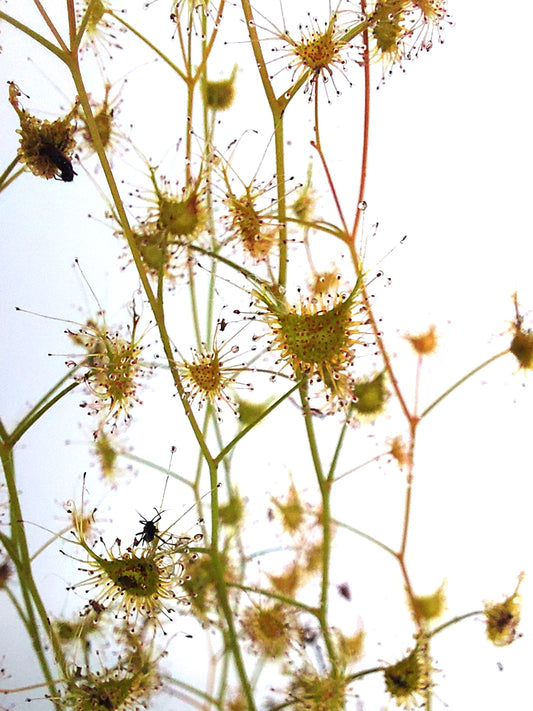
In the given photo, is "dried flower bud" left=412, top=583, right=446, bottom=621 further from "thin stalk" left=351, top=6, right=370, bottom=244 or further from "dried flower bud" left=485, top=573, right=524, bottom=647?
"thin stalk" left=351, top=6, right=370, bottom=244

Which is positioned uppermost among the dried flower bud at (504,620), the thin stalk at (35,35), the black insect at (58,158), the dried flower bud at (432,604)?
the thin stalk at (35,35)

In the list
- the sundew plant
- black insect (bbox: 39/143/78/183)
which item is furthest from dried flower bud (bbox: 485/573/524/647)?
black insect (bbox: 39/143/78/183)

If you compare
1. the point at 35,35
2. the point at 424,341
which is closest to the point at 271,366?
the point at 424,341

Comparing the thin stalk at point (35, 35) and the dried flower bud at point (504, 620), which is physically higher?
the thin stalk at point (35, 35)

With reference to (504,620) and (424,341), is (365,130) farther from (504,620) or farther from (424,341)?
(504,620)

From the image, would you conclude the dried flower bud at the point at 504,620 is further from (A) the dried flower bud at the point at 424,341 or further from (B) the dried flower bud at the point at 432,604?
(A) the dried flower bud at the point at 424,341

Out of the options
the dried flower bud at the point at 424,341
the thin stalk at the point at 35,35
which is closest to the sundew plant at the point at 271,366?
the dried flower bud at the point at 424,341

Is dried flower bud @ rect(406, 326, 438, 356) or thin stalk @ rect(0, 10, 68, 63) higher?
thin stalk @ rect(0, 10, 68, 63)

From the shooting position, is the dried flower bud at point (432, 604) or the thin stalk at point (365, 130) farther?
the dried flower bud at point (432, 604)
